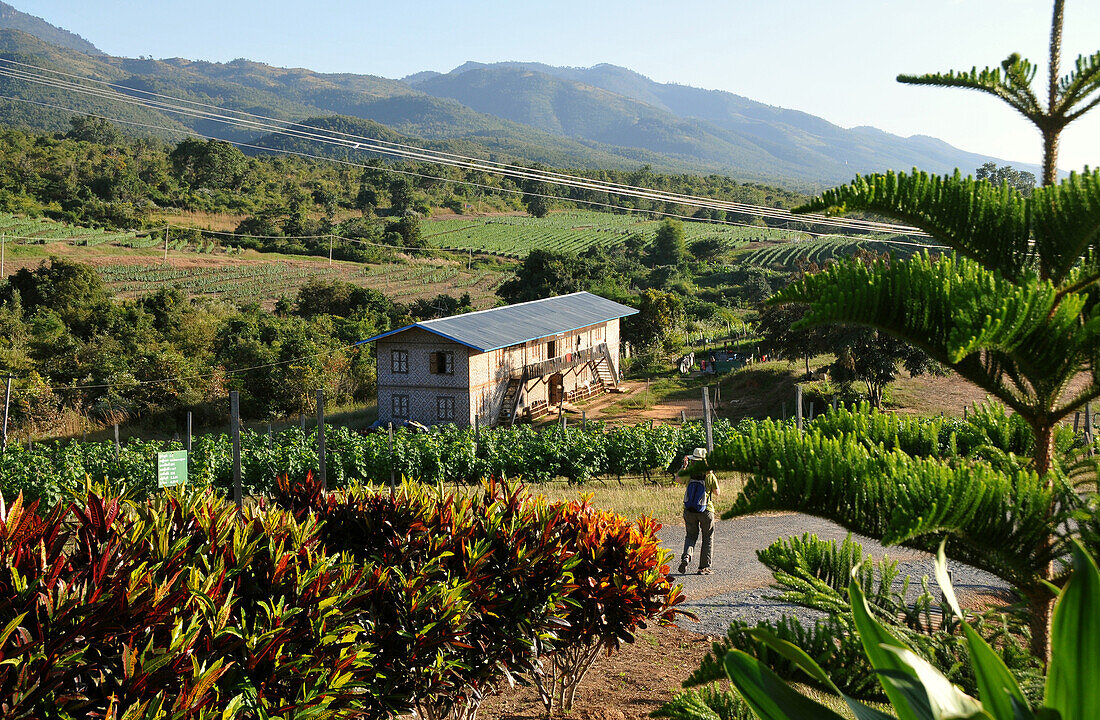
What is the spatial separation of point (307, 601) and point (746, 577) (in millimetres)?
7095

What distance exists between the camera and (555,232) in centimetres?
8406

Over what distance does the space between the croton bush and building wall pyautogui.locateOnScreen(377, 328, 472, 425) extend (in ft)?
75.3

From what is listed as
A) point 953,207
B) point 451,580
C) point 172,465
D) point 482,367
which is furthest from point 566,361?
point 953,207

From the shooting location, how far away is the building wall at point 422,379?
28750 mm

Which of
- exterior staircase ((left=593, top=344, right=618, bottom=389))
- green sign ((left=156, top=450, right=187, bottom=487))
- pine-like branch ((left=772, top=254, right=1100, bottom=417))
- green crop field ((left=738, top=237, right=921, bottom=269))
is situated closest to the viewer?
pine-like branch ((left=772, top=254, right=1100, bottom=417))

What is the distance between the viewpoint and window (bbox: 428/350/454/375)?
94.8 feet

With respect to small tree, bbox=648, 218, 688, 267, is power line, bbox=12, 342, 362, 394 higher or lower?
lower

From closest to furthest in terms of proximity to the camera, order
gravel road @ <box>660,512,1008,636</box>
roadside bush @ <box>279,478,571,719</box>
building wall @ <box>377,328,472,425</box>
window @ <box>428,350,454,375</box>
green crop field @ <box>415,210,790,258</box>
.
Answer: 1. roadside bush @ <box>279,478,571,719</box>
2. gravel road @ <box>660,512,1008,636</box>
3. building wall @ <box>377,328,472,425</box>
4. window @ <box>428,350,454,375</box>
5. green crop field @ <box>415,210,790,258</box>

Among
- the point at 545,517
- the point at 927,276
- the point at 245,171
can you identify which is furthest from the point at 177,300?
the point at 245,171

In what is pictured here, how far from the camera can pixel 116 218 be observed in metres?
62.4

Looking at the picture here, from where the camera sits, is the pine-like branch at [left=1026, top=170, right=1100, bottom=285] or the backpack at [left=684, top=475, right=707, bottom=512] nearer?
the pine-like branch at [left=1026, top=170, right=1100, bottom=285]

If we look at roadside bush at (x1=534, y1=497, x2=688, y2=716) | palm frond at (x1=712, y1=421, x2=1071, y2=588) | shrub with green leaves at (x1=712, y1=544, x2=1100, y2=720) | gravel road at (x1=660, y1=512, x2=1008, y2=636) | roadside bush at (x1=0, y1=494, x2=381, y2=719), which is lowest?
gravel road at (x1=660, y1=512, x2=1008, y2=636)

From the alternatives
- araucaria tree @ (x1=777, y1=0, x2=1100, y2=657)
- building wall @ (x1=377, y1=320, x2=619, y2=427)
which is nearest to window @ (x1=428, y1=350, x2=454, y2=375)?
building wall @ (x1=377, y1=320, x2=619, y2=427)

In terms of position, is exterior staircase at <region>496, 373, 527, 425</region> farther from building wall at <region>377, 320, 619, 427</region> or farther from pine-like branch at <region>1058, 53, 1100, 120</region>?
pine-like branch at <region>1058, 53, 1100, 120</region>
